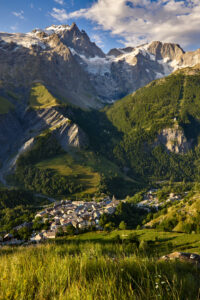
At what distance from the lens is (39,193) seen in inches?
6993

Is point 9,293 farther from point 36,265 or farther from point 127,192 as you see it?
point 127,192

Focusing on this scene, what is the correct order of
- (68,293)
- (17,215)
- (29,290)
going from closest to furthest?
(68,293) < (29,290) < (17,215)

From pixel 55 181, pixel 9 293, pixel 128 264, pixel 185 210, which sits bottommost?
pixel 55 181

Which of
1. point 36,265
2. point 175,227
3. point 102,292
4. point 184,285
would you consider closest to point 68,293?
point 102,292

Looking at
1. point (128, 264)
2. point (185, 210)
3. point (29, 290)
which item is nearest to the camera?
point (29, 290)

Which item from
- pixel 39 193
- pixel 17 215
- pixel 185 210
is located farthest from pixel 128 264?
pixel 39 193

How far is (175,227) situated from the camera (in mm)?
57594

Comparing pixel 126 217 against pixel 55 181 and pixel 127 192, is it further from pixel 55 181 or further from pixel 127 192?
pixel 55 181

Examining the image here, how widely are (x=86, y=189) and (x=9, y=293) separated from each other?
584 ft

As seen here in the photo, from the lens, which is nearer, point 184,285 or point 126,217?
point 184,285

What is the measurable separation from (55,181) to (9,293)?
186 meters

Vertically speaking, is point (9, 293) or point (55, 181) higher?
point (9, 293)

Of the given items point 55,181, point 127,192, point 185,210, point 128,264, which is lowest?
point 127,192

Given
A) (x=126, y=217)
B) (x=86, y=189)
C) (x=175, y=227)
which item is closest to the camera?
(x=175, y=227)
